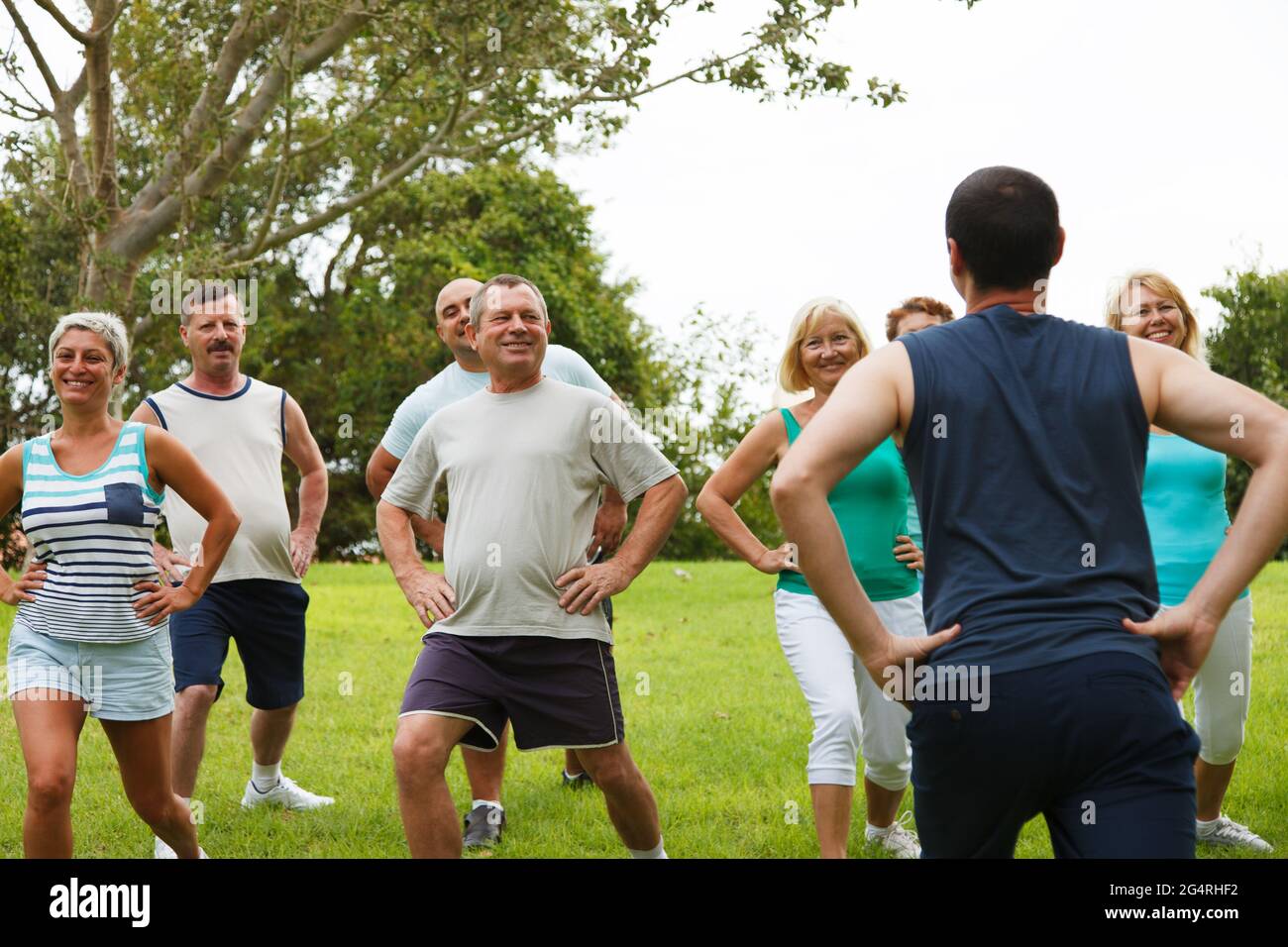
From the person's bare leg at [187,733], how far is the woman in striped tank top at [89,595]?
1.10m

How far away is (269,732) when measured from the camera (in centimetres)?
709

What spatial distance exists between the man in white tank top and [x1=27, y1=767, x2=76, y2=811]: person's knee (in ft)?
5.01

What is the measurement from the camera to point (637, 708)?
33.4 feet

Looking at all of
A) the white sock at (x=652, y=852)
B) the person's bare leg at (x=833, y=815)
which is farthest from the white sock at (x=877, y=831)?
the white sock at (x=652, y=852)

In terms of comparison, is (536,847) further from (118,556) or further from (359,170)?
(359,170)

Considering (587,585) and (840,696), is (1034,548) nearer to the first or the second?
(587,585)

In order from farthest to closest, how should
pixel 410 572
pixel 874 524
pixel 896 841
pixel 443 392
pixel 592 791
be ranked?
pixel 592 791 < pixel 443 392 < pixel 896 841 < pixel 874 524 < pixel 410 572

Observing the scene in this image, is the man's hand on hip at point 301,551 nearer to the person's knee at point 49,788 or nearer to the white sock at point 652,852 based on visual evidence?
the person's knee at point 49,788

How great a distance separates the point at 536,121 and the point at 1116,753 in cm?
1563

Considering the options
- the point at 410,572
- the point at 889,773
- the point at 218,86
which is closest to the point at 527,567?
the point at 410,572

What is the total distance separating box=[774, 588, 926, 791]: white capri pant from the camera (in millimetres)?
5262

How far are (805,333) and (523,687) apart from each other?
2.03 metres
